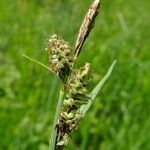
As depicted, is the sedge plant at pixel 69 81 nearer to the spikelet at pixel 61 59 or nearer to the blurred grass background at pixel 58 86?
the spikelet at pixel 61 59

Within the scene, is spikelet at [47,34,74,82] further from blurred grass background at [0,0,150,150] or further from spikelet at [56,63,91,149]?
blurred grass background at [0,0,150,150]

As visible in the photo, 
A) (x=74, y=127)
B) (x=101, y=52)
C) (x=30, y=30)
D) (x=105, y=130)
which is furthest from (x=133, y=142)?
(x=74, y=127)

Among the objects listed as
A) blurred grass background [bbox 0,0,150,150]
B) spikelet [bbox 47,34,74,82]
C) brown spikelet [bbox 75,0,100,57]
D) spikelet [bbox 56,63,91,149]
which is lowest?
spikelet [bbox 56,63,91,149]

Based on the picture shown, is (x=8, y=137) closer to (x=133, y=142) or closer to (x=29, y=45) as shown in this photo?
(x=133, y=142)

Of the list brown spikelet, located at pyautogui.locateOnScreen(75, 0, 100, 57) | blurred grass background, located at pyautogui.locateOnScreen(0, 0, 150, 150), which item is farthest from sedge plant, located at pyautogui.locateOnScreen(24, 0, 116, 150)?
blurred grass background, located at pyautogui.locateOnScreen(0, 0, 150, 150)

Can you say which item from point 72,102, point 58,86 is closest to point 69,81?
point 72,102

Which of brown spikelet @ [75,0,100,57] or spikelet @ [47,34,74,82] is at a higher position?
brown spikelet @ [75,0,100,57]

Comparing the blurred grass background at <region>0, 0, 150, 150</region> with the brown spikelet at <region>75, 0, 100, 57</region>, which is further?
the blurred grass background at <region>0, 0, 150, 150</region>

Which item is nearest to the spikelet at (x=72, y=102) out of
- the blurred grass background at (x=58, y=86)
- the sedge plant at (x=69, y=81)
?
the sedge plant at (x=69, y=81)
